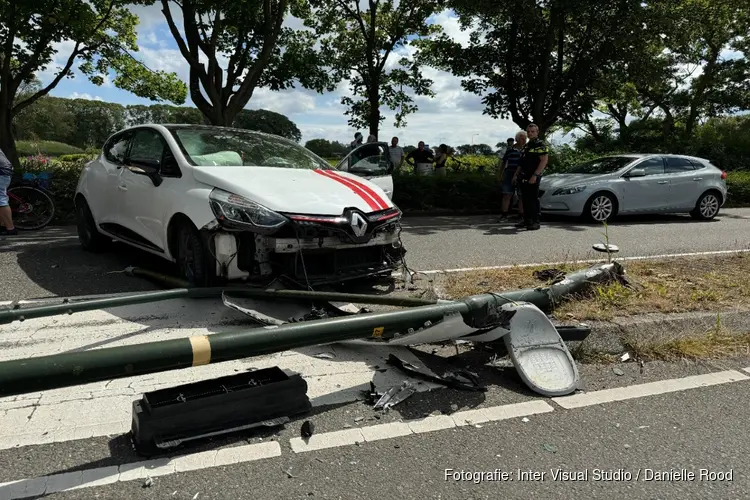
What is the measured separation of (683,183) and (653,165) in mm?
785

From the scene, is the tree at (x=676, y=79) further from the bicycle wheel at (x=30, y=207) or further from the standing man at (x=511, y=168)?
the bicycle wheel at (x=30, y=207)

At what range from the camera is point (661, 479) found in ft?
8.09

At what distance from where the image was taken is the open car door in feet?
27.7

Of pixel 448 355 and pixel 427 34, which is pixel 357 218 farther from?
pixel 427 34

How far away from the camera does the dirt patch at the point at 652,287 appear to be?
442 centimetres

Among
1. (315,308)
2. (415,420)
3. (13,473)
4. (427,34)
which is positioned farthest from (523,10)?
(13,473)

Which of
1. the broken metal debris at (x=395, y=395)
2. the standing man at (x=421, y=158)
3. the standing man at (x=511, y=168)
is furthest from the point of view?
the standing man at (x=421, y=158)

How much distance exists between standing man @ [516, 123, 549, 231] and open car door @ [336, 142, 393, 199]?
8.41 ft

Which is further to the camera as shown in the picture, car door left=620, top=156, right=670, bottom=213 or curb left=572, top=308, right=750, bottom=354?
car door left=620, top=156, right=670, bottom=213

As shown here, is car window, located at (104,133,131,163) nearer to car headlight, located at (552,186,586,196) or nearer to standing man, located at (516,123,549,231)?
standing man, located at (516,123,549,231)

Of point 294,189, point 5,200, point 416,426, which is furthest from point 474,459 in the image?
point 5,200

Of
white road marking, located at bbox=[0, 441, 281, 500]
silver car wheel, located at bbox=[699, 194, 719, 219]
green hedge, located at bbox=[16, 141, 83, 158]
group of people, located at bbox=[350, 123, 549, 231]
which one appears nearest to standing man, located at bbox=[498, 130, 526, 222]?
group of people, located at bbox=[350, 123, 549, 231]

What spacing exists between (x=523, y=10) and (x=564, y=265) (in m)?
10.0

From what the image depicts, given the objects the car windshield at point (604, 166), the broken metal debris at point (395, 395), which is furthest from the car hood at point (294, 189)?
the car windshield at point (604, 166)
